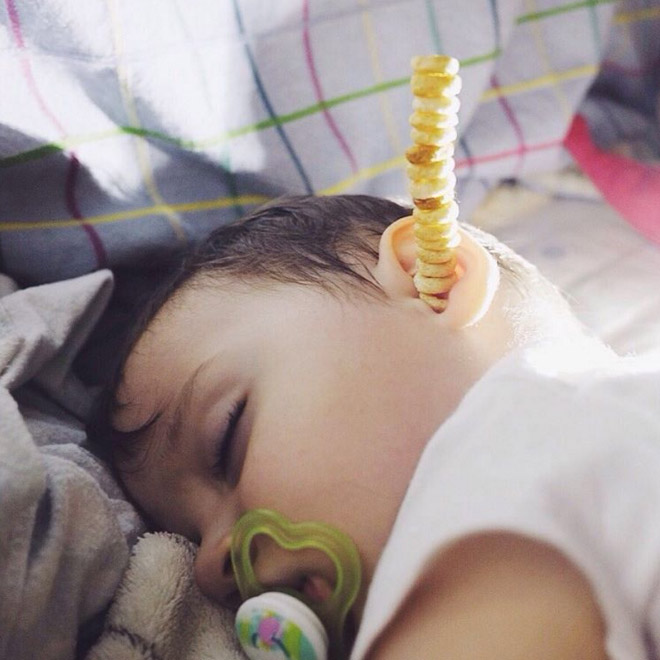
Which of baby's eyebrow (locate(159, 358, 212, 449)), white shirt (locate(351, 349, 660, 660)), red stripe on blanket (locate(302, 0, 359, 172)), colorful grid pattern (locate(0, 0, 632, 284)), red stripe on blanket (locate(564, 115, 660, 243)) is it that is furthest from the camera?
red stripe on blanket (locate(564, 115, 660, 243))

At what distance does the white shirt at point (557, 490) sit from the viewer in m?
0.49

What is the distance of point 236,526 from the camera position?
0.65 m

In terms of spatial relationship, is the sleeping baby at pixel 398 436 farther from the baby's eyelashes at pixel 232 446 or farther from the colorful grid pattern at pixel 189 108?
the colorful grid pattern at pixel 189 108

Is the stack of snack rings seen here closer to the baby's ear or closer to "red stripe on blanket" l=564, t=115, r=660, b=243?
the baby's ear

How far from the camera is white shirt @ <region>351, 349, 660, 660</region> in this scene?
0.49 m

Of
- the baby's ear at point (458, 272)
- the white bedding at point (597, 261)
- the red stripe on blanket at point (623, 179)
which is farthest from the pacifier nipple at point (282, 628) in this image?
the red stripe on blanket at point (623, 179)

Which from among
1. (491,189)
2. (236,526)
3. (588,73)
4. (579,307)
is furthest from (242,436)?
(588,73)

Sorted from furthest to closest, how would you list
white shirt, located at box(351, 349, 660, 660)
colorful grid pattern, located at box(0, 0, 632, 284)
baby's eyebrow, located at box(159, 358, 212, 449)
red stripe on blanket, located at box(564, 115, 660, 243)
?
red stripe on blanket, located at box(564, 115, 660, 243), colorful grid pattern, located at box(0, 0, 632, 284), baby's eyebrow, located at box(159, 358, 212, 449), white shirt, located at box(351, 349, 660, 660)

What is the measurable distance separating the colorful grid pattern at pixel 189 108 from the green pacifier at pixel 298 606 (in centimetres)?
42

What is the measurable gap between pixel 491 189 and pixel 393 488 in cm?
85

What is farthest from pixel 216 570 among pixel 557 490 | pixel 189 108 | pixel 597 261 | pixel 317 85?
pixel 597 261

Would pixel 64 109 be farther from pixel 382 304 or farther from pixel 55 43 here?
pixel 382 304

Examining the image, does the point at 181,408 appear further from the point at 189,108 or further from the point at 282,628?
the point at 189,108

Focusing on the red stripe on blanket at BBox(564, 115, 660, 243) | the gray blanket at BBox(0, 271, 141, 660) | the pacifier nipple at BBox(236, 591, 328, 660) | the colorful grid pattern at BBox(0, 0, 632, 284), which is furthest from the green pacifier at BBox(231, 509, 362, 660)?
the red stripe on blanket at BBox(564, 115, 660, 243)
